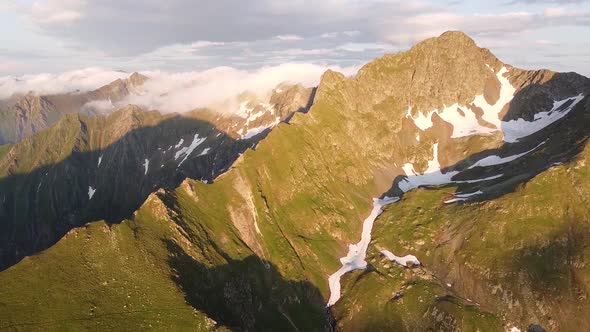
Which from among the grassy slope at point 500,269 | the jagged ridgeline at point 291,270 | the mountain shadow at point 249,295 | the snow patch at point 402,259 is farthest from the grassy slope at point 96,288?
the snow patch at point 402,259

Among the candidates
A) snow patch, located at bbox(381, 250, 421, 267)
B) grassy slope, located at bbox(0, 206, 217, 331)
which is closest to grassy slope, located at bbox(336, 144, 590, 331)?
snow patch, located at bbox(381, 250, 421, 267)

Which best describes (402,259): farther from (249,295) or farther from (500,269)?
(249,295)

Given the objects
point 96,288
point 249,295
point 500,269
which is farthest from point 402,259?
point 96,288

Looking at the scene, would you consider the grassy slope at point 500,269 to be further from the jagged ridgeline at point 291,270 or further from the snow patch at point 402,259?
the snow patch at point 402,259

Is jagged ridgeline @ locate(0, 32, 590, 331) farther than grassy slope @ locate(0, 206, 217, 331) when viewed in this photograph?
Yes

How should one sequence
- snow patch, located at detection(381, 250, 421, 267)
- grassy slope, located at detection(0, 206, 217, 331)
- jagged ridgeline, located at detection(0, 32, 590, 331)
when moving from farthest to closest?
snow patch, located at detection(381, 250, 421, 267) < jagged ridgeline, located at detection(0, 32, 590, 331) < grassy slope, located at detection(0, 206, 217, 331)

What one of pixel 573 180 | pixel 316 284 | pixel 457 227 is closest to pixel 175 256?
pixel 316 284

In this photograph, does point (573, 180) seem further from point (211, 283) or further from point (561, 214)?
point (211, 283)

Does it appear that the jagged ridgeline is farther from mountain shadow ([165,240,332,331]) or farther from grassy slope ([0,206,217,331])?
mountain shadow ([165,240,332,331])
